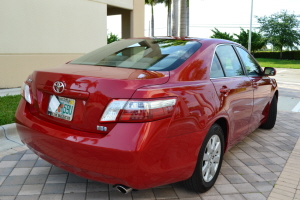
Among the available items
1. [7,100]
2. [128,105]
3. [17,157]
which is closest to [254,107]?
[128,105]

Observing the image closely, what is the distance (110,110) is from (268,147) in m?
3.17

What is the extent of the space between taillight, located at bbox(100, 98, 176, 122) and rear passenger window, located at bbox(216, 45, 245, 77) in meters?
1.43

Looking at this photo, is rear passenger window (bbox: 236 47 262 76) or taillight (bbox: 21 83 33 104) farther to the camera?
rear passenger window (bbox: 236 47 262 76)

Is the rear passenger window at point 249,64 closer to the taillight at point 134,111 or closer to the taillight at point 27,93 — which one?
the taillight at point 134,111

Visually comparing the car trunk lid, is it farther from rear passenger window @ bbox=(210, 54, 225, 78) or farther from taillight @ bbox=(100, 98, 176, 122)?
rear passenger window @ bbox=(210, 54, 225, 78)

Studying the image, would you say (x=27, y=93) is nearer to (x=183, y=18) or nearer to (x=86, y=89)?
(x=86, y=89)

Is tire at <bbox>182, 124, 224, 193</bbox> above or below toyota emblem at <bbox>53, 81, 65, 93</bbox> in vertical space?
below

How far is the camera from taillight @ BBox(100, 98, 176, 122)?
2.25m

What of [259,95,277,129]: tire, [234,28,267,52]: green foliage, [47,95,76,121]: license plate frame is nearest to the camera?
[47,95,76,121]: license plate frame

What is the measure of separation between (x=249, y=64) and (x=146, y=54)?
6.15 ft

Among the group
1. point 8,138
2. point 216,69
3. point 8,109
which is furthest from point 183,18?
point 216,69

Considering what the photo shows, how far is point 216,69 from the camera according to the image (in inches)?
129

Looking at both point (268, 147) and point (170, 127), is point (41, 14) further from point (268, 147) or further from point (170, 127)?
point (170, 127)

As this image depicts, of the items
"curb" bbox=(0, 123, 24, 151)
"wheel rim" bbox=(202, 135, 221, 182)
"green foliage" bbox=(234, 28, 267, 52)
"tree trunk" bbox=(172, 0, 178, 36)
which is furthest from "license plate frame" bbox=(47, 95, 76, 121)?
"green foliage" bbox=(234, 28, 267, 52)
